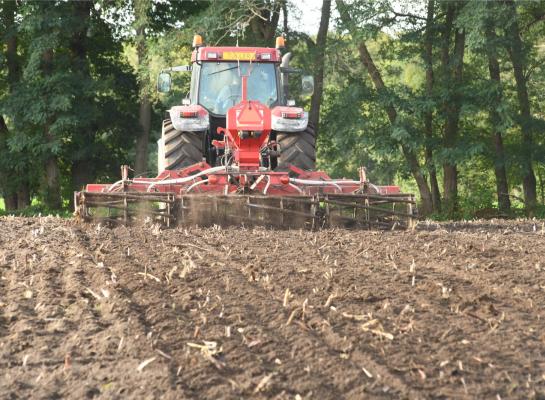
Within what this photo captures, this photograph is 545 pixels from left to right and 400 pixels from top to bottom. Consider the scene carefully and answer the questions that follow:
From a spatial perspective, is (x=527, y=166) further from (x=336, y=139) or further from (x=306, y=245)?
(x=306, y=245)

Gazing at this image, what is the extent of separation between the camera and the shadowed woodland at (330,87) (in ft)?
72.7

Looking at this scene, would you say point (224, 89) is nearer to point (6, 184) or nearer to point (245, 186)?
point (245, 186)

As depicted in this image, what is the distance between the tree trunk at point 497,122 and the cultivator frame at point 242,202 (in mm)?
9902

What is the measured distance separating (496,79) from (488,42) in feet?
8.23

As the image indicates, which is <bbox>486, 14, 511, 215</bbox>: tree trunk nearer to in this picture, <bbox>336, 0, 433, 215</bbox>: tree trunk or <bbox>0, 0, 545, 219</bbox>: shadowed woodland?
<bbox>0, 0, 545, 219</bbox>: shadowed woodland

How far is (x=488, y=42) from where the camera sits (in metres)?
20.6

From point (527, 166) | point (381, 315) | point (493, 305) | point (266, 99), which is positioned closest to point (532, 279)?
point (493, 305)

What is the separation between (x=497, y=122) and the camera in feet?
70.9

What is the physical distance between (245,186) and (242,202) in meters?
0.28

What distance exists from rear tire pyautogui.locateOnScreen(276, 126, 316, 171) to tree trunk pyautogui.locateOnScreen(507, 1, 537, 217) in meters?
9.67

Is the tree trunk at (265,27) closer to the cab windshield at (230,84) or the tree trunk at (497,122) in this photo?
the tree trunk at (497,122)

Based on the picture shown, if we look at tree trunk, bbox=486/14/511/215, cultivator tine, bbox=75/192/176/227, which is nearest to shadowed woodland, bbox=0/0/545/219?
tree trunk, bbox=486/14/511/215

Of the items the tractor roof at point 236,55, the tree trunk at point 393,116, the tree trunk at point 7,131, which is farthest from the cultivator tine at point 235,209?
the tree trunk at point 7,131

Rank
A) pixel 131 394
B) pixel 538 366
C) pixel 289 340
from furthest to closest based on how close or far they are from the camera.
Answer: pixel 289 340 → pixel 538 366 → pixel 131 394
